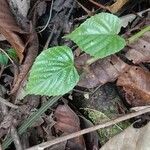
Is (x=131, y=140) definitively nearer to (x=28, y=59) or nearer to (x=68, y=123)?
(x=68, y=123)

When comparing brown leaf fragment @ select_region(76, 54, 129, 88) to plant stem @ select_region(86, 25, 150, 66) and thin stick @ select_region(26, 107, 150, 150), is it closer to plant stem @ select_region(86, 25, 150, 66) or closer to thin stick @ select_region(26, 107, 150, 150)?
plant stem @ select_region(86, 25, 150, 66)

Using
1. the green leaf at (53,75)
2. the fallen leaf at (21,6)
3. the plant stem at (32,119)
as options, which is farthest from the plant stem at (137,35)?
the fallen leaf at (21,6)

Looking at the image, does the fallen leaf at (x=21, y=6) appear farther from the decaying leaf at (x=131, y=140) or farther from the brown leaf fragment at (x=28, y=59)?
the decaying leaf at (x=131, y=140)

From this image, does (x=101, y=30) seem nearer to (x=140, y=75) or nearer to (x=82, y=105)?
(x=140, y=75)

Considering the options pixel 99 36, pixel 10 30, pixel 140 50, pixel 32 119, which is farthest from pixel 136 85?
pixel 10 30

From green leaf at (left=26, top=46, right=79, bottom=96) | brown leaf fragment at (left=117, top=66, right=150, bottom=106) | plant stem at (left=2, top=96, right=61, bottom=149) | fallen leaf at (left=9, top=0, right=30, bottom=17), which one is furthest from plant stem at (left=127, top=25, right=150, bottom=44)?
fallen leaf at (left=9, top=0, right=30, bottom=17)

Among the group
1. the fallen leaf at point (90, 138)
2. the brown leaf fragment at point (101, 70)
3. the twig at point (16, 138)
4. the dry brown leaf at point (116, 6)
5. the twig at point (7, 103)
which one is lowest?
the fallen leaf at point (90, 138)
